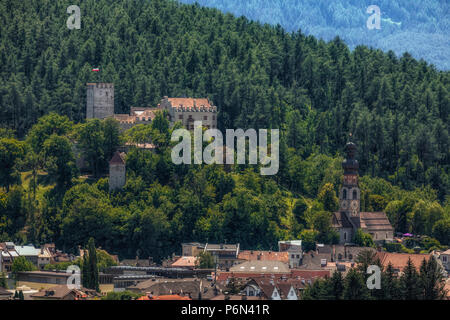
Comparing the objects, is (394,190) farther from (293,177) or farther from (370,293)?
(370,293)

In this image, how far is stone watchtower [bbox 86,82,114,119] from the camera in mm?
164500

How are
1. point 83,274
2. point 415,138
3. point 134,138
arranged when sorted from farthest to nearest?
point 415,138 < point 134,138 < point 83,274

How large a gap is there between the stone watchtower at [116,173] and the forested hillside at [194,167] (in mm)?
1124

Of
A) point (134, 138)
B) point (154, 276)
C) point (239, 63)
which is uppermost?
point (239, 63)

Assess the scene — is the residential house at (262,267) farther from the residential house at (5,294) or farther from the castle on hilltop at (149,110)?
the castle on hilltop at (149,110)

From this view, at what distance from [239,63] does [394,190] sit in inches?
1724

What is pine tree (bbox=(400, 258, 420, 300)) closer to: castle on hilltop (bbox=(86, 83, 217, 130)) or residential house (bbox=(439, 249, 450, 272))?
residential house (bbox=(439, 249, 450, 272))

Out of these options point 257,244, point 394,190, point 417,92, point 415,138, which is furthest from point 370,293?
point 417,92

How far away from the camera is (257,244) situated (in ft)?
470

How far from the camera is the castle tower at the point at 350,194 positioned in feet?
493

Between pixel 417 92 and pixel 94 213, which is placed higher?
pixel 417 92

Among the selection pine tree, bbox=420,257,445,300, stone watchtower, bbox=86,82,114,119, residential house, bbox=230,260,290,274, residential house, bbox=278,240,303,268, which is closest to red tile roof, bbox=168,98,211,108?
stone watchtower, bbox=86,82,114,119

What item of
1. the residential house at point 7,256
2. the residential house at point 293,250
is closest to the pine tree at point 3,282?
the residential house at point 7,256

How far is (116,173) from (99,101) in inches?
861
